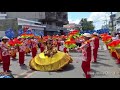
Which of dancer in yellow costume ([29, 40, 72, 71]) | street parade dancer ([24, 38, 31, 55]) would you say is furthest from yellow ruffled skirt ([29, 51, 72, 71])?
street parade dancer ([24, 38, 31, 55])

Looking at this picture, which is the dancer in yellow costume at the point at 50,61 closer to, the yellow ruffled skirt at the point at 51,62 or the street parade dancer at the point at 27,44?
the yellow ruffled skirt at the point at 51,62

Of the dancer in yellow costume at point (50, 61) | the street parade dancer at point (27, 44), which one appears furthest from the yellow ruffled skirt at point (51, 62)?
the street parade dancer at point (27, 44)

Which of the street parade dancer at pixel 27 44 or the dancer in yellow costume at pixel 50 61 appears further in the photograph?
the street parade dancer at pixel 27 44

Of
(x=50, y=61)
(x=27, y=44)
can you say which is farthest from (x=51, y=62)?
(x=27, y=44)

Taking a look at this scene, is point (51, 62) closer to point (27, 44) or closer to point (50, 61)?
point (50, 61)

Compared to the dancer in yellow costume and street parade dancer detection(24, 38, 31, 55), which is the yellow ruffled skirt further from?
street parade dancer detection(24, 38, 31, 55)

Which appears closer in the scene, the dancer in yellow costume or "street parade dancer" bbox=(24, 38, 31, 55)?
the dancer in yellow costume

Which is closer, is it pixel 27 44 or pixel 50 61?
pixel 50 61
